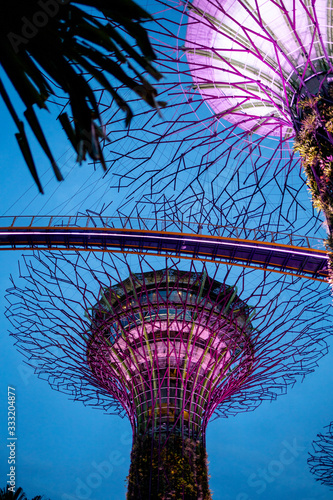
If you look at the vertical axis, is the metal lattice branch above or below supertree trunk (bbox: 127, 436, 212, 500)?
above

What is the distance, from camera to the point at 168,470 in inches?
782

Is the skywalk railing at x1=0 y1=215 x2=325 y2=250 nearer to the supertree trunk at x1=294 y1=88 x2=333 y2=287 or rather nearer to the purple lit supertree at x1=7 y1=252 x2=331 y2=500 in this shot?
the purple lit supertree at x1=7 y1=252 x2=331 y2=500

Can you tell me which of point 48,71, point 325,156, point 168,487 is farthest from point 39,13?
point 168,487

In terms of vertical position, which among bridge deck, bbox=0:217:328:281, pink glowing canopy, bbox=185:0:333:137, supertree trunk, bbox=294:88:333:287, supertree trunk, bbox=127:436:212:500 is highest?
pink glowing canopy, bbox=185:0:333:137

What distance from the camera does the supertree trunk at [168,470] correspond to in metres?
19.5

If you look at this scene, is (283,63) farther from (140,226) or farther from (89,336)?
(89,336)

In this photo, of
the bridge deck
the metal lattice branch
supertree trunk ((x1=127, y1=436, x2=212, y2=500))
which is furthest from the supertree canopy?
supertree trunk ((x1=127, y1=436, x2=212, y2=500))

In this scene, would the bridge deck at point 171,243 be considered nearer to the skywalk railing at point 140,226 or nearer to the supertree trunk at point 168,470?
the skywalk railing at point 140,226

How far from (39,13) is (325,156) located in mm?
8099

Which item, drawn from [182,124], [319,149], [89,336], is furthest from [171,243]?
[89,336]

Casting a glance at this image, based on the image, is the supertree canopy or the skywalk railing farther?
the skywalk railing

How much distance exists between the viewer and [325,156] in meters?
10.2

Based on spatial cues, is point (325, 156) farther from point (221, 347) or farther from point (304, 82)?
point (221, 347)

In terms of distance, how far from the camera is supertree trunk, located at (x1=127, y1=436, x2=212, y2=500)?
64.1ft
